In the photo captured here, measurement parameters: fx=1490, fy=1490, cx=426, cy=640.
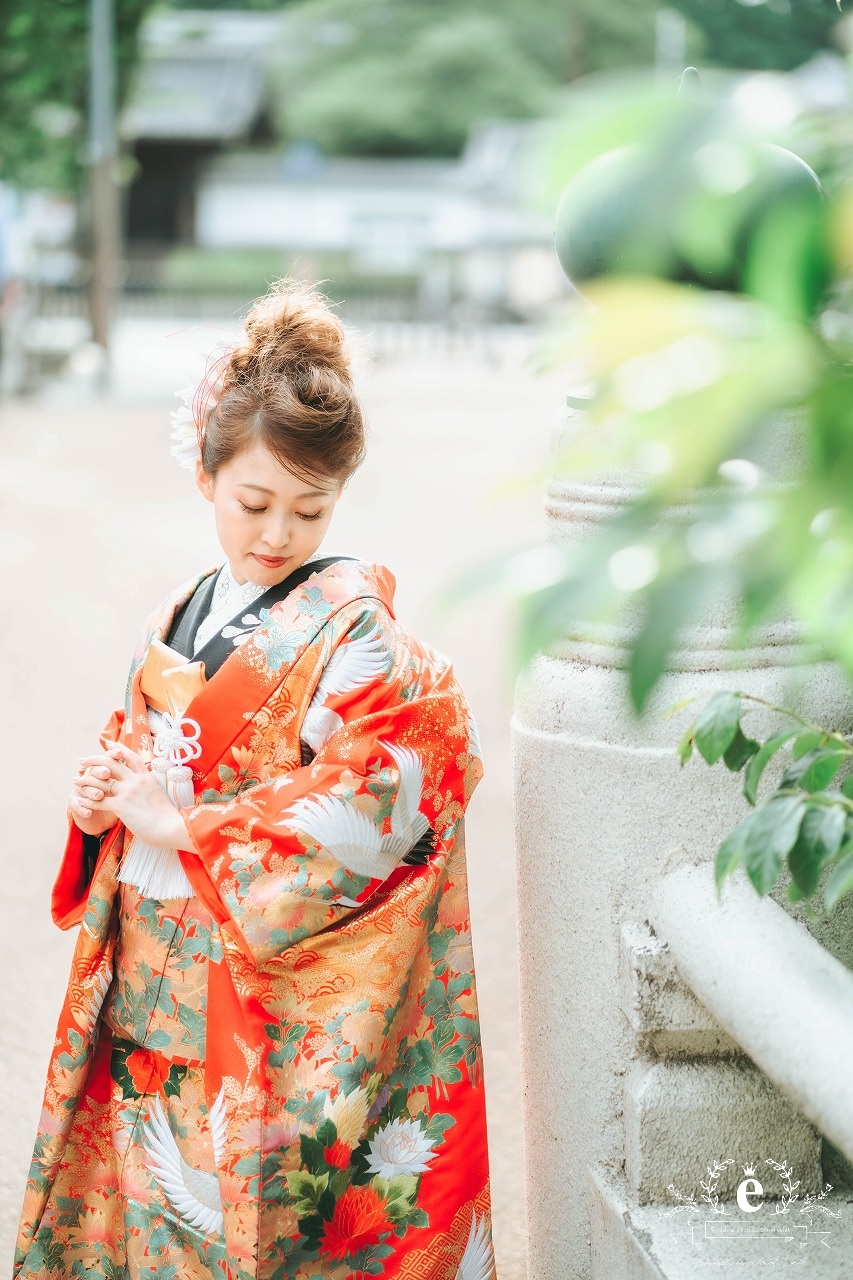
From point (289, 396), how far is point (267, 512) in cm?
15

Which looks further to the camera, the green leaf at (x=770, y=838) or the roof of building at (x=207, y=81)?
the roof of building at (x=207, y=81)

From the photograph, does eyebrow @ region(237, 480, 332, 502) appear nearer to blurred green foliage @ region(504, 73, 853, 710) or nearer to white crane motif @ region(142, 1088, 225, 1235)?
white crane motif @ region(142, 1088, 225, 1235)

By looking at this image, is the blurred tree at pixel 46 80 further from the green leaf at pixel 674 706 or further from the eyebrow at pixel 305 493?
the green leaf at pixel 674 706

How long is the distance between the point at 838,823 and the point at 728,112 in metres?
0.80

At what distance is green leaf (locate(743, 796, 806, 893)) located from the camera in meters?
1.29

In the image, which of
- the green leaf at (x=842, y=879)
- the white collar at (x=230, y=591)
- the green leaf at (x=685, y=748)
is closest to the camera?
the green leaf at (x=842, y=879)

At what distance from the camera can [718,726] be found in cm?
148

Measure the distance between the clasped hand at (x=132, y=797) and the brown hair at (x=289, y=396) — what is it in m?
0.39

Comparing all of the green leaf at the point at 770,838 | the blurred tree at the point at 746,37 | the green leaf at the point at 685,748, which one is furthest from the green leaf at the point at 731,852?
the blurred tree at the point at 746,37

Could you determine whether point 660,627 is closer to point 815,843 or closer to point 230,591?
point 815,843

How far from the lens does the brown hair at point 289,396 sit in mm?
1842

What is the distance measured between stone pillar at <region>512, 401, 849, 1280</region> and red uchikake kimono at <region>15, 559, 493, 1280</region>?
0.11m

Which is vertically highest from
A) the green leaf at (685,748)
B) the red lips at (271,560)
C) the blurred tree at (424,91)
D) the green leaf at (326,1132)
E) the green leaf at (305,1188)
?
the blurred tree at (424,91)

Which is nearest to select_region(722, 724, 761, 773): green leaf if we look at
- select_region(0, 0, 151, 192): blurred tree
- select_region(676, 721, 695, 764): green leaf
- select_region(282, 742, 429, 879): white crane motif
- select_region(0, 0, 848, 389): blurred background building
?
select_region(676, 721, 695, 764): green leaf
